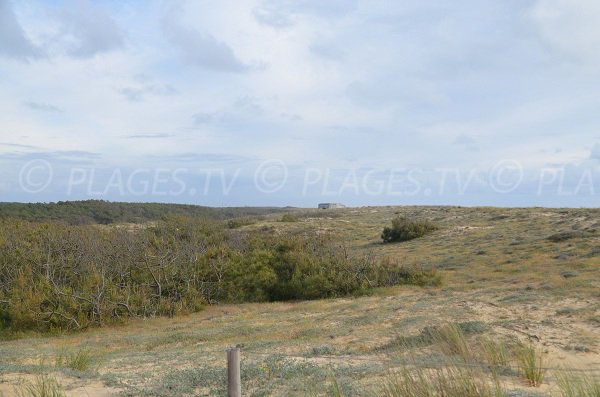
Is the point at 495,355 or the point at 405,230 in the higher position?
the point at 405,230

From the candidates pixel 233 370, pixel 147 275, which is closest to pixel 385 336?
pixel 233 370

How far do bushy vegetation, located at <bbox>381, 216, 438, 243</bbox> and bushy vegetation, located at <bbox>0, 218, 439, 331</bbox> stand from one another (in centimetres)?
1095

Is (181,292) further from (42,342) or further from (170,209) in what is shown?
(170,209)

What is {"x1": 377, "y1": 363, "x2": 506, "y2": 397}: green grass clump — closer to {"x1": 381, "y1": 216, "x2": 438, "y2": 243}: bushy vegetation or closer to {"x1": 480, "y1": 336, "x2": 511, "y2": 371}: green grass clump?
{"x1": 480, "y1": 336, "x2": 511, "y2": 371}: green grass clump

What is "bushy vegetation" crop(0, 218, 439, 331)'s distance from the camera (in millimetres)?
17094

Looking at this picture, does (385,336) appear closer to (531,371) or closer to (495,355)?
(495,355)

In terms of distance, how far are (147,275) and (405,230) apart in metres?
17.5

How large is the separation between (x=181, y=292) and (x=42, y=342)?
18.3 feet

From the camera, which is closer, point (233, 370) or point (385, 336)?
point (233, 370)

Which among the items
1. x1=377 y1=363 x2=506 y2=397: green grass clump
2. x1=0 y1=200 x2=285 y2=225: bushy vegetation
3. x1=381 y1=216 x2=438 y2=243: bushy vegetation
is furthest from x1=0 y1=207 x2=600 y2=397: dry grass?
x1=0 y1=200 x2=285 y2=225: bushy vegetation

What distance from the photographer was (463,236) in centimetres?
3069

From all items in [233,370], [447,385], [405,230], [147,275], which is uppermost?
[405,230]

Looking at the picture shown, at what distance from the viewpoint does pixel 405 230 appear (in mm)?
32844

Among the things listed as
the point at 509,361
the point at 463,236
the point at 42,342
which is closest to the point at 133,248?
the point at 42,342
